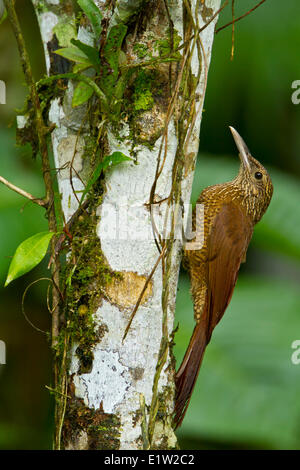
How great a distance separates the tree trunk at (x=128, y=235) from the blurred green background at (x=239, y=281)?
112 centimetres

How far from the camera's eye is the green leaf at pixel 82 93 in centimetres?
193

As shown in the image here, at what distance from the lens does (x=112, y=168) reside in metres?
1.99

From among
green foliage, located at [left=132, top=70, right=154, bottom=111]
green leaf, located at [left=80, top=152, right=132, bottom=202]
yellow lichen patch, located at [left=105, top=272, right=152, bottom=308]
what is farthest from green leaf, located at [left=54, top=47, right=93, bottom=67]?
yellow lichen patch, located at [left=105, top=272, right=152, bottom=308]

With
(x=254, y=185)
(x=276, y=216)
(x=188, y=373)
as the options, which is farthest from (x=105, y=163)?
(x=276, y=216)

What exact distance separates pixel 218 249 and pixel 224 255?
0.04 meters

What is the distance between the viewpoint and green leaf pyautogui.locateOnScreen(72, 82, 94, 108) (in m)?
1.93

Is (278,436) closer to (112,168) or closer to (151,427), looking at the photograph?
(151,427)

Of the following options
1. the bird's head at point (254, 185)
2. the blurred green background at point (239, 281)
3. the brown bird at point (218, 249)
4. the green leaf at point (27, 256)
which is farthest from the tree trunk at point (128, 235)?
the bird's head at point (254, 185)

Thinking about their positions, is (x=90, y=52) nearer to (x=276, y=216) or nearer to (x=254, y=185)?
(x=254, y=185)

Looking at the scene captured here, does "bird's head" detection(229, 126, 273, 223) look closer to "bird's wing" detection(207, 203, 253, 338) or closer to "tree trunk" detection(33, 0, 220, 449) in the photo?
"bird's wing" detection(207, 203, 253, 338)

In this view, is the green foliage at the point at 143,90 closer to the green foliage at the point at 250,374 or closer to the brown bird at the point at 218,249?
the brown bird at the point at 218,249

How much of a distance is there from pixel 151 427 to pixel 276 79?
3539 millimetres

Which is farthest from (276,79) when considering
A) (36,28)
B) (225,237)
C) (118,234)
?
(118,234)

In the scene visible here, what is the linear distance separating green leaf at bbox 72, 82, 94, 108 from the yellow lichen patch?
546 mm
